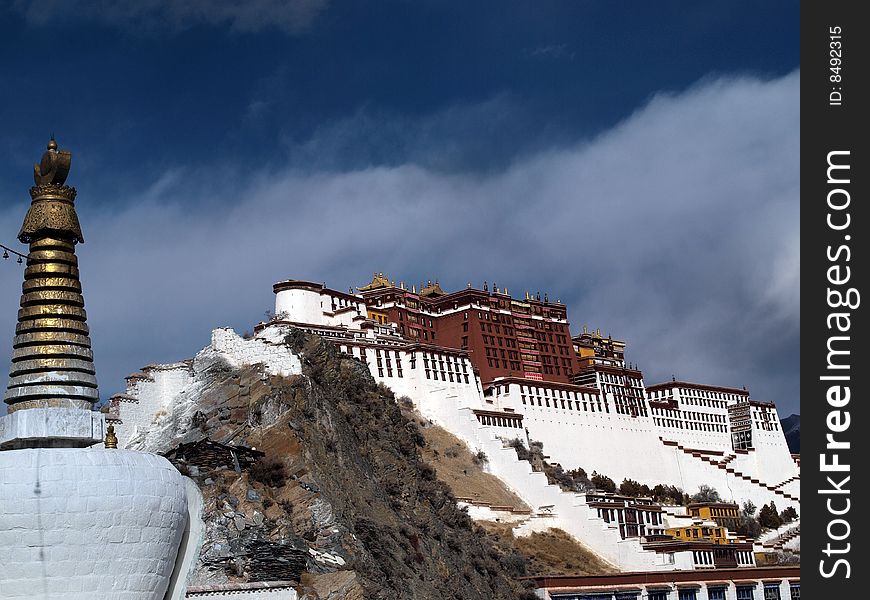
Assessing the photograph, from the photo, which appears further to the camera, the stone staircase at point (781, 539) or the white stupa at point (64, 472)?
the stone staircase at point (781, 539)

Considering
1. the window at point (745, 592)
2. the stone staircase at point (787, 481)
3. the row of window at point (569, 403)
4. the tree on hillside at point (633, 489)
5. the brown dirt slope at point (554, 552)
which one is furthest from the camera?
the stone staircase at point (787, 481)

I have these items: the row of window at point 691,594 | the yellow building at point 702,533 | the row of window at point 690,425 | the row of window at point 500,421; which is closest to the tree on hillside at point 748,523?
the row of window at point 690,425

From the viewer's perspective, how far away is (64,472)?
12305 mm

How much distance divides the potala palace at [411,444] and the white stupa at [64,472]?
0.07 feet

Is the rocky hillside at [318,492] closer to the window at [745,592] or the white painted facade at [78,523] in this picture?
the window at [745,592]

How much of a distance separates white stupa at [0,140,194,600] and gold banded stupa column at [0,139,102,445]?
12mm

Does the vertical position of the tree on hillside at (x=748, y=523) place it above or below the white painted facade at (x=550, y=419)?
below

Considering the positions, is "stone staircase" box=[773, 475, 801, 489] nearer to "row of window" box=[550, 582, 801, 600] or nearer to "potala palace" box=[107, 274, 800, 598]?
"potala palace" box=[107, 274, 800, 598]

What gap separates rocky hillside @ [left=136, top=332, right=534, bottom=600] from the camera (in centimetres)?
2627

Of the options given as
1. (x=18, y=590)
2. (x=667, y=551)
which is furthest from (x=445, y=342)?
(x=18, y=590)

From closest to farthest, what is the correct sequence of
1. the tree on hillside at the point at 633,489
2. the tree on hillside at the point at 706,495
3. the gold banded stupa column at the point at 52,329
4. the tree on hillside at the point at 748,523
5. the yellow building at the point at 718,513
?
1. the gold banded stupa column at the point at 52,329
2. the yellow building at the point at 718,513
3. the tree on hillside at the point at 633,489
4. the tree on hillside at the point at 748,523
5. the tree on hillside at the point at 706,495

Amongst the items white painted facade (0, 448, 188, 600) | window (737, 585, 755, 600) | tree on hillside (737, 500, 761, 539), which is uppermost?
tree on hillside (737, 500, 761, 539)

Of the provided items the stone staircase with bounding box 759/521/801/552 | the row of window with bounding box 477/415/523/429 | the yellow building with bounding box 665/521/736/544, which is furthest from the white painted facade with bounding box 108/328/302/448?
the stone staircase with bounding box 759/521/801/552

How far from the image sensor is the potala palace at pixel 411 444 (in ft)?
41.0
